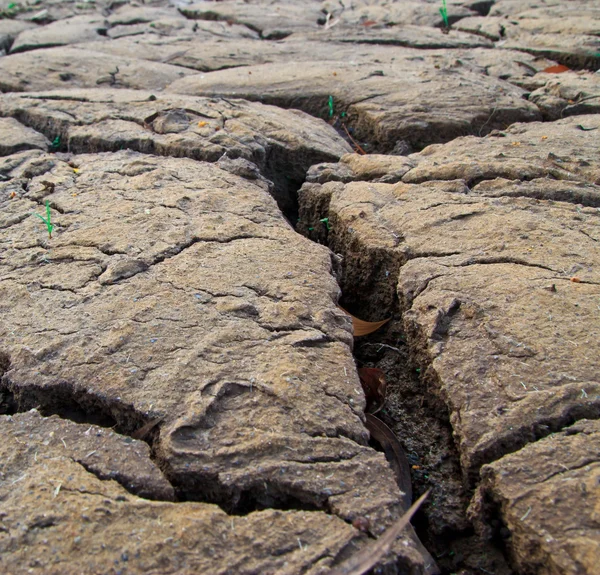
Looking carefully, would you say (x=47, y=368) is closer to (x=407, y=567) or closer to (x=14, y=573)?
(x=14, y=573)

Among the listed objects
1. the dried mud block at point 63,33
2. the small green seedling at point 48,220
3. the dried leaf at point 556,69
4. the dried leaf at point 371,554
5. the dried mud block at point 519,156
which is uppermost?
the dried mud block at point 63,33

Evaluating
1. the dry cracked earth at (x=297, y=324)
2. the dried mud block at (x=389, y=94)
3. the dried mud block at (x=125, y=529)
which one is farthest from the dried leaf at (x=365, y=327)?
the dried mud block at (x=389, y=94)

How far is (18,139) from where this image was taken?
285 cm

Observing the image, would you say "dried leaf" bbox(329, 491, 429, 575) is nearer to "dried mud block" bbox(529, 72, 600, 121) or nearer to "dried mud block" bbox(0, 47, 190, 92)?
"dried mud block" bbox(529, 72, 600, 121)

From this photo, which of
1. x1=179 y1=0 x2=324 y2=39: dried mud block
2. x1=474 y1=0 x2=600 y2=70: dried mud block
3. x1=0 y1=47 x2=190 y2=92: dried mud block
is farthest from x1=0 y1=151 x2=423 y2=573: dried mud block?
x1=179 y1=0 x2=324 y2=39: dried mud block

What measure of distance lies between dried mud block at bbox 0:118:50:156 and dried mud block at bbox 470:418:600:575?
2.49 m

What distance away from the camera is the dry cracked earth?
1.17 meters

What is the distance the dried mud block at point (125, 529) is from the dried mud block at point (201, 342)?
0.23ft

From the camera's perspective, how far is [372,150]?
303 cm

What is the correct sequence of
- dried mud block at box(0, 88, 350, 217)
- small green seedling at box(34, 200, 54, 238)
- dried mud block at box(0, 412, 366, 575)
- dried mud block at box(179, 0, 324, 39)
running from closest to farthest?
dried mud block at box(0, 412, 366, 575) → small green seedling at box(34, 200, 54, 238) → dried mud block at box(0, 88, 350, 217) → dried mud block at box(179, 0, 324, 39)

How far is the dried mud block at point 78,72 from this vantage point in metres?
3.64

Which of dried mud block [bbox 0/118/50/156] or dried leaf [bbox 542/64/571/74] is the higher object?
dried mud block [bbox 0/118/50/156]

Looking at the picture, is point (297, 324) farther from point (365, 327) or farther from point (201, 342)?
point (365, 327)

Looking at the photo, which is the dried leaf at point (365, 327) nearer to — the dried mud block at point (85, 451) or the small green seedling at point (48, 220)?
the dried mud block at point (85, 451)
